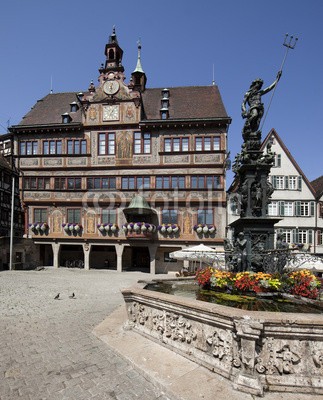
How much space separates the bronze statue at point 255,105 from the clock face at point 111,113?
924 inches

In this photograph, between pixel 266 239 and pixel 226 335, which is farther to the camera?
pixel 266 239

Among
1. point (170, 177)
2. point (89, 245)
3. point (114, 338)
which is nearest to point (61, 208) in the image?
point (89, 245)

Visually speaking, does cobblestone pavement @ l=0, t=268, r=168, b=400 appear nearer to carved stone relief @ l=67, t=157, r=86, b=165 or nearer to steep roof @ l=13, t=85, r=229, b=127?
carved stone relief @ l=67, t=157, r=86, b=165

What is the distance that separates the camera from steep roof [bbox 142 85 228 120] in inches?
1209

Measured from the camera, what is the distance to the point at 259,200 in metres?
8.62

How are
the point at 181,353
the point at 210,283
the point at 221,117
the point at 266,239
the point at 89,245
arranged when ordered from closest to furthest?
the point at 181,353, the point at 210,283, the point at 266,239, the point at 221,117, the point at 89,245

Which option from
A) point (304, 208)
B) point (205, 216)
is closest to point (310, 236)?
point (304, 208)

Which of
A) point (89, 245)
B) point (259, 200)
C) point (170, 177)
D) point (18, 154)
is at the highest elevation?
point (18, 154)

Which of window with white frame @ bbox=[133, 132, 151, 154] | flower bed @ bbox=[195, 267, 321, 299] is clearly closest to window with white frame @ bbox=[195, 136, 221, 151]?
window with white frame @ bbox=[133, 132, 151, 154]

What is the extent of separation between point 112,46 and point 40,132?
12556mm

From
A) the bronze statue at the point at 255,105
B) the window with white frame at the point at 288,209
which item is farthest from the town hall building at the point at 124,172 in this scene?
the bronze statue at the point at 255,105

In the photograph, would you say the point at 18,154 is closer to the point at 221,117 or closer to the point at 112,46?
the point at 112,46

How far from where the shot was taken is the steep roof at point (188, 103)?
101ft

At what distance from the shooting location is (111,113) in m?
31.0
